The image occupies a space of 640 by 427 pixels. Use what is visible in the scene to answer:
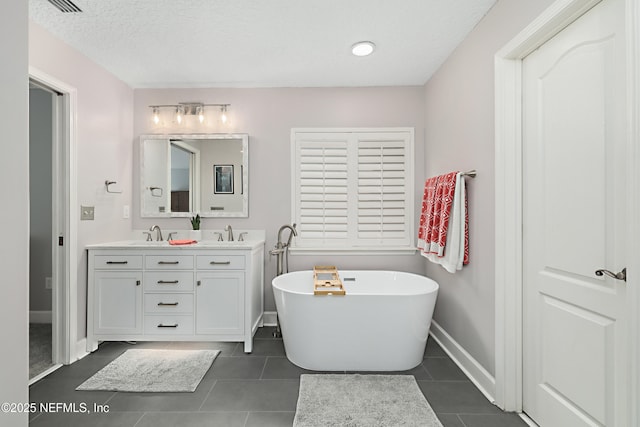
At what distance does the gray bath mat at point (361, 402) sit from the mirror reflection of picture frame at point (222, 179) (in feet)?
6.43

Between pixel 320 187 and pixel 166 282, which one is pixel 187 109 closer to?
pixel 320 187

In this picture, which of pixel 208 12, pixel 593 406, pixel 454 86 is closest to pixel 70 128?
pixel 208 12

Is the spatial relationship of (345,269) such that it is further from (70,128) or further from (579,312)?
(70,128)

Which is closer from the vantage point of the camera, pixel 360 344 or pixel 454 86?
pixel 360 344

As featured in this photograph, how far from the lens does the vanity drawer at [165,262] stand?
2.65 metres

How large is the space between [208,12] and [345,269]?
2489mm

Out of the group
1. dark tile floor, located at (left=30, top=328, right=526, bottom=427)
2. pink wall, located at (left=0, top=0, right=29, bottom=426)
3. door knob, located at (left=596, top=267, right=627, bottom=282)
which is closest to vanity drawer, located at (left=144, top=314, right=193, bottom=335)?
dark tile floor, located at (left=30, top=328, right=526, bottom=427)

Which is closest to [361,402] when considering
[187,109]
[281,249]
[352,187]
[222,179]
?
[281,249]

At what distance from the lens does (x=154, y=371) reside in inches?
90.8

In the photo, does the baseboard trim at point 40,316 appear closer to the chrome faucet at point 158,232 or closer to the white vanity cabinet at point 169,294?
the white vanity cabinet at point 169,294

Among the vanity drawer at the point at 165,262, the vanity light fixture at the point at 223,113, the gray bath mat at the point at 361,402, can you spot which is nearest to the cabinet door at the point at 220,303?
the vanity drawer at the point at 165,262

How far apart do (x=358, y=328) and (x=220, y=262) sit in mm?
1247

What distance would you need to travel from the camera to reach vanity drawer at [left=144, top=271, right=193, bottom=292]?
104 inches

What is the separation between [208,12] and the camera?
2107mm
